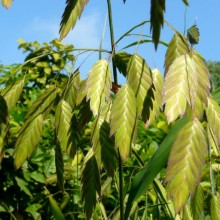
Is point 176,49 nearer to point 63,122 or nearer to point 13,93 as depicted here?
point 63,122

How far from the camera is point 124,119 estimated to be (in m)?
0.86

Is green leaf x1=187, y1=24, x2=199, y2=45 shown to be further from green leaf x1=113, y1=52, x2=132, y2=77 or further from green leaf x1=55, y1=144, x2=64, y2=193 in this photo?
green leaf x1=55, y1=144, x2=64, y2=193

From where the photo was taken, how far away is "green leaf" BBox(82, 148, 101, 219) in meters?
0.96

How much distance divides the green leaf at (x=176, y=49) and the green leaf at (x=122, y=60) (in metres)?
0.11

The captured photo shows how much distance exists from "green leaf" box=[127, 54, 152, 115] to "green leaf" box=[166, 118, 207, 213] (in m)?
0.16

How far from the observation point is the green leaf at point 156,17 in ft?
2.83

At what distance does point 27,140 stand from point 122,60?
0.81 ft

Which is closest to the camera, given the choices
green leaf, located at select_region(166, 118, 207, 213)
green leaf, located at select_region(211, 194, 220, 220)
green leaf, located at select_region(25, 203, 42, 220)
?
green leaf, located at select_region(166, 118, 207, 213)

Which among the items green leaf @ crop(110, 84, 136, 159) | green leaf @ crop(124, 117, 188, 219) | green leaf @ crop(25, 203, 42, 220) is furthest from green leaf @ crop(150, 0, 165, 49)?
green leaf @ crop(25, 203, 42, 220)

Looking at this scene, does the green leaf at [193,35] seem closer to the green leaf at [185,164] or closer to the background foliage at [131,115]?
the background foliage at [131,115]

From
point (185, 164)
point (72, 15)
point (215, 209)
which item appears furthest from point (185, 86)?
point (215, 209)

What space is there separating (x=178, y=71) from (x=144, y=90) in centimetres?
13

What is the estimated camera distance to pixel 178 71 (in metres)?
0.82

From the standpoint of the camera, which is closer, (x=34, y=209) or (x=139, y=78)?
(x=139, y=78)
